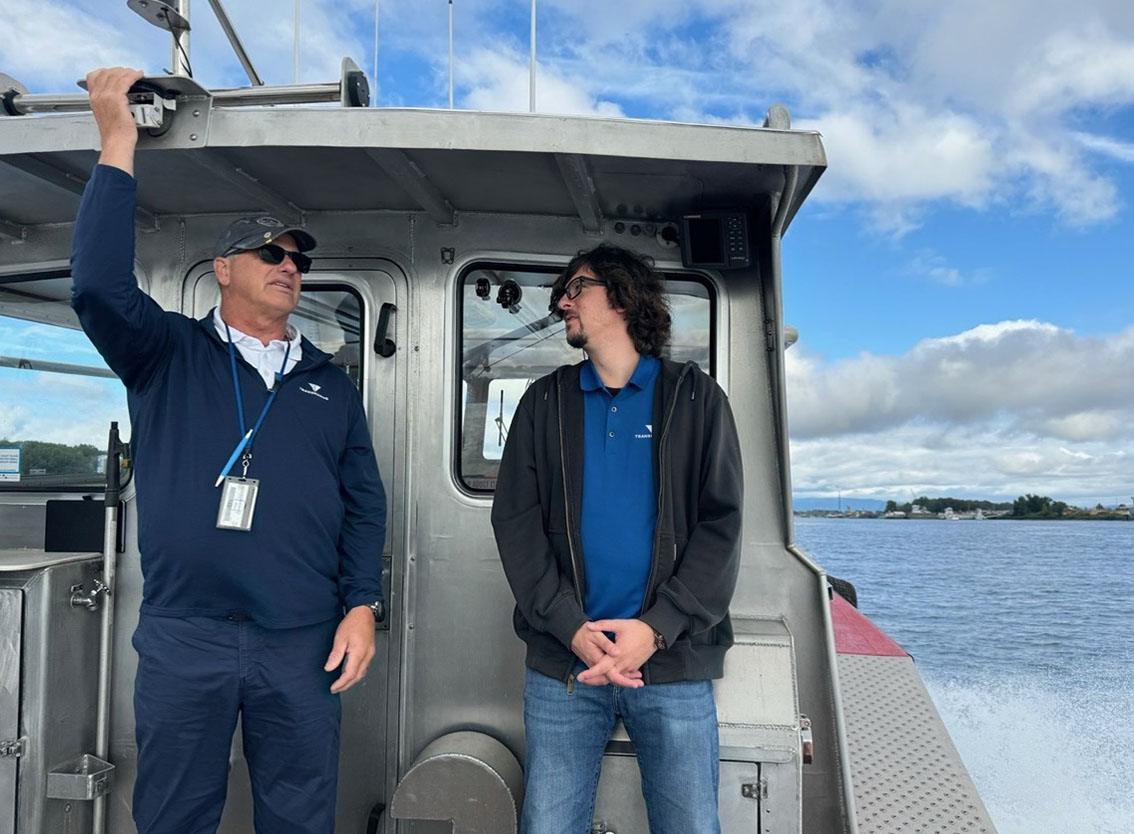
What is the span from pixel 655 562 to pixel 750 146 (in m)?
1.08

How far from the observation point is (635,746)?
2.13m

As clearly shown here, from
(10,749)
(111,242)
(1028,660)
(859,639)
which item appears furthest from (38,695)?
(1028,660)

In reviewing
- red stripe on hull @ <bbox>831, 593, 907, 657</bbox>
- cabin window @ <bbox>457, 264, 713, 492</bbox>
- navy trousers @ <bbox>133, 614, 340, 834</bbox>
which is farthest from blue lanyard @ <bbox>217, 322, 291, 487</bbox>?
red stripe on hull @ <bbox>831, 593, 907, 657</bbox>

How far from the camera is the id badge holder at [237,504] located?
211 centimetres

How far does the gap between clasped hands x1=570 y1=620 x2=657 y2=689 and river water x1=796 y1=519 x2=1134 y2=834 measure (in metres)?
0.99

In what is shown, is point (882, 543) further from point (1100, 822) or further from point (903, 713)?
point (903, 713)

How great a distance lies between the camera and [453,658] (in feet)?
9.37

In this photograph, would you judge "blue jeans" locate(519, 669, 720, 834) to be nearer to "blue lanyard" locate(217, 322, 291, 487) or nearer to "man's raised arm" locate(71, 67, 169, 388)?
"blue lanyard" locate(217, 322, 291, 487)

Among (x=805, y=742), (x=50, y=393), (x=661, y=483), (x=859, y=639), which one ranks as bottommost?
(x=859, y=639)

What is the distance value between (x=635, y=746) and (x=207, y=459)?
51.5 inches

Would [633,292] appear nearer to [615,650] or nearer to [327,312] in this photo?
[615,650]

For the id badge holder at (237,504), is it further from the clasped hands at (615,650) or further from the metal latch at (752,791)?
the metal latch at (752,791)

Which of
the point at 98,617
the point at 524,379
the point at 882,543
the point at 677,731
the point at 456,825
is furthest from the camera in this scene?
the point at 882,543

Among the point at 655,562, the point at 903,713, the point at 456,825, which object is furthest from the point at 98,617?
the point at 903,713
